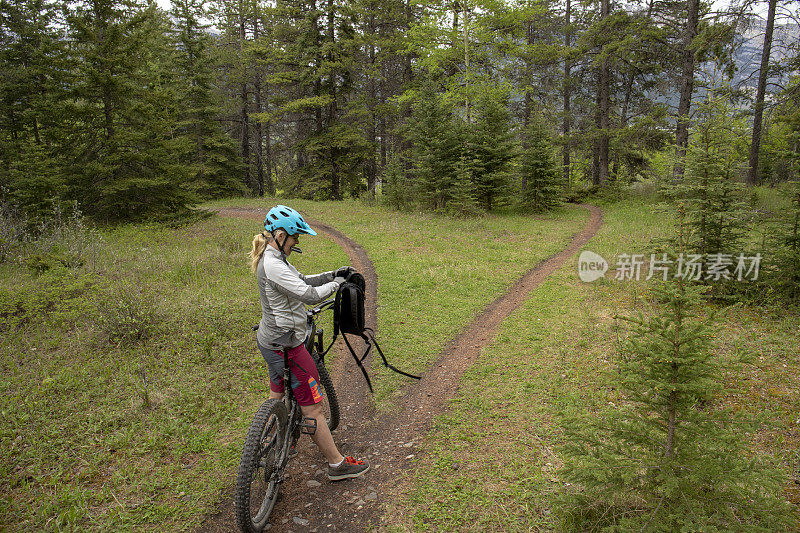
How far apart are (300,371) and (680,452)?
355cm

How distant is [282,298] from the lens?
429cm

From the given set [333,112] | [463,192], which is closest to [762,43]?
[463,192]

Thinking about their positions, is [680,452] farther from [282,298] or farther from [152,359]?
[152,359]

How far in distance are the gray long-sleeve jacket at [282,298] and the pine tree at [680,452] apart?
275cm

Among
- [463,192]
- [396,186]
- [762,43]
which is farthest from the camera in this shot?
[396,186]

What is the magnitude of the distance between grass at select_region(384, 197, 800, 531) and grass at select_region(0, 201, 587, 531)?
1.28 m

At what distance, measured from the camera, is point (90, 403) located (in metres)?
6.08

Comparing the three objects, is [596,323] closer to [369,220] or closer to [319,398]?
[319,398]

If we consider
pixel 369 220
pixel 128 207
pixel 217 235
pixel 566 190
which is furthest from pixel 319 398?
pixel 566 190

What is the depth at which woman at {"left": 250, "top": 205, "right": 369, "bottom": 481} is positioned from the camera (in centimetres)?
417

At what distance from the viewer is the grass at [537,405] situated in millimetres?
4234

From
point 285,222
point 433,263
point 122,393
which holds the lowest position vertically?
point 122,393

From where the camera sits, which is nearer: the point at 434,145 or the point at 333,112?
the point at 434,145

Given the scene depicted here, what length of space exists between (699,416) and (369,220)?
55.8ft
